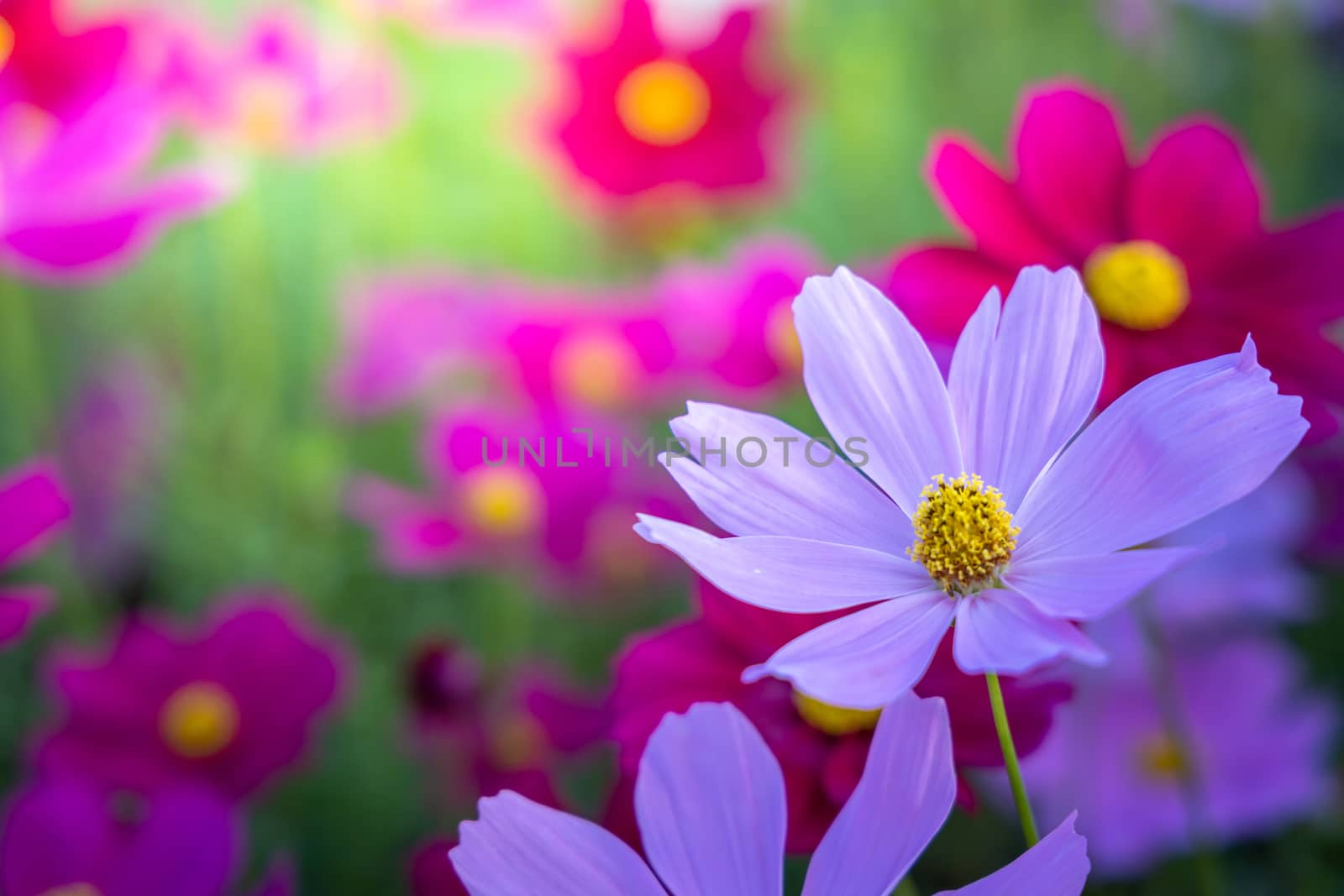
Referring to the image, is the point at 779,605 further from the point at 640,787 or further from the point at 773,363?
the point at 773,363

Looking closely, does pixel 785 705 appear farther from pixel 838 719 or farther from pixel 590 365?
pixel 590 365

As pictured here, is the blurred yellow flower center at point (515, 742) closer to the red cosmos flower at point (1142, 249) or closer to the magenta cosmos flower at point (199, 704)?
the magenta cosmos flower at point (199, 704)

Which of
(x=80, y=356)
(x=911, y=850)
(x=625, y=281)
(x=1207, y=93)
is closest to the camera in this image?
(x=911, y=850)

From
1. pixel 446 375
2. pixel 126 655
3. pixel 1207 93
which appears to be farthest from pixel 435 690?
pixel 1207 93

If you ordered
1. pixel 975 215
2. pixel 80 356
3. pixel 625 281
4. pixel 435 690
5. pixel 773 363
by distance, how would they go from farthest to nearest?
pixel 625 281, pixel 80 356, pixel 773 363, pixel 435 690, pixel 975 215

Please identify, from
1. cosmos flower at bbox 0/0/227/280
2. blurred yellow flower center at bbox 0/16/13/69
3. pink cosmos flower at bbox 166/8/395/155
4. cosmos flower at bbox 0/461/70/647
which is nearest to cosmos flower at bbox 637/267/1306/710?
cosmos flower at bbox 0/461/70/647

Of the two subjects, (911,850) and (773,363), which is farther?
(773,363)

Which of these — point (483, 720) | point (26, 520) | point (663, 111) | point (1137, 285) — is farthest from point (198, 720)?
point (663, 111)

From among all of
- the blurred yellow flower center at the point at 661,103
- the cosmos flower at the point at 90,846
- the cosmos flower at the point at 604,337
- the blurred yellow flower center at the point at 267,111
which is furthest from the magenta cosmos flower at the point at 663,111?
the cosmos flower at the point at 90,846
